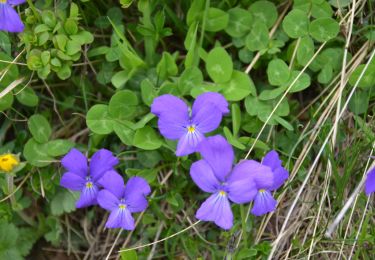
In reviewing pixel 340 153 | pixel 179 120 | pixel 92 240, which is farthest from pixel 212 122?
pixel 92 240

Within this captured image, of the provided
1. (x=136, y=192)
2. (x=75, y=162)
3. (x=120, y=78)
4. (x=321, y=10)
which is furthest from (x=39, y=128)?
(x=321, y=10)

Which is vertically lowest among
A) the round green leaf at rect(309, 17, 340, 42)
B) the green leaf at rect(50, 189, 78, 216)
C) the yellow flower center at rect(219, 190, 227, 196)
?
the green leaf at rect(50, 189, 78, 216)

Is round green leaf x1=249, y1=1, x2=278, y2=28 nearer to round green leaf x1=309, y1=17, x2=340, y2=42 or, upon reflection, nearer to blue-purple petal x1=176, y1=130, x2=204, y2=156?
round green leaf x1=309, y1=17, x2=340, y2=42

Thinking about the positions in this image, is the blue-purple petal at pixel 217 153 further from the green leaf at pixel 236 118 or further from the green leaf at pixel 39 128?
the green leaf at pixel 39 128

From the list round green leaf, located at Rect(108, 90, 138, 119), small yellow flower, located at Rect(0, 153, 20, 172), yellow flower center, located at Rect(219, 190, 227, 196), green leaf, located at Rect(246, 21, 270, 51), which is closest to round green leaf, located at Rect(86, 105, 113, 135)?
round green leaf, located at Rect(108, 90, 138, 119)

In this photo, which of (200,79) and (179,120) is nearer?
(179,120)

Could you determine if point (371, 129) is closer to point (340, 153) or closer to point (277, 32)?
point (340, 153)
